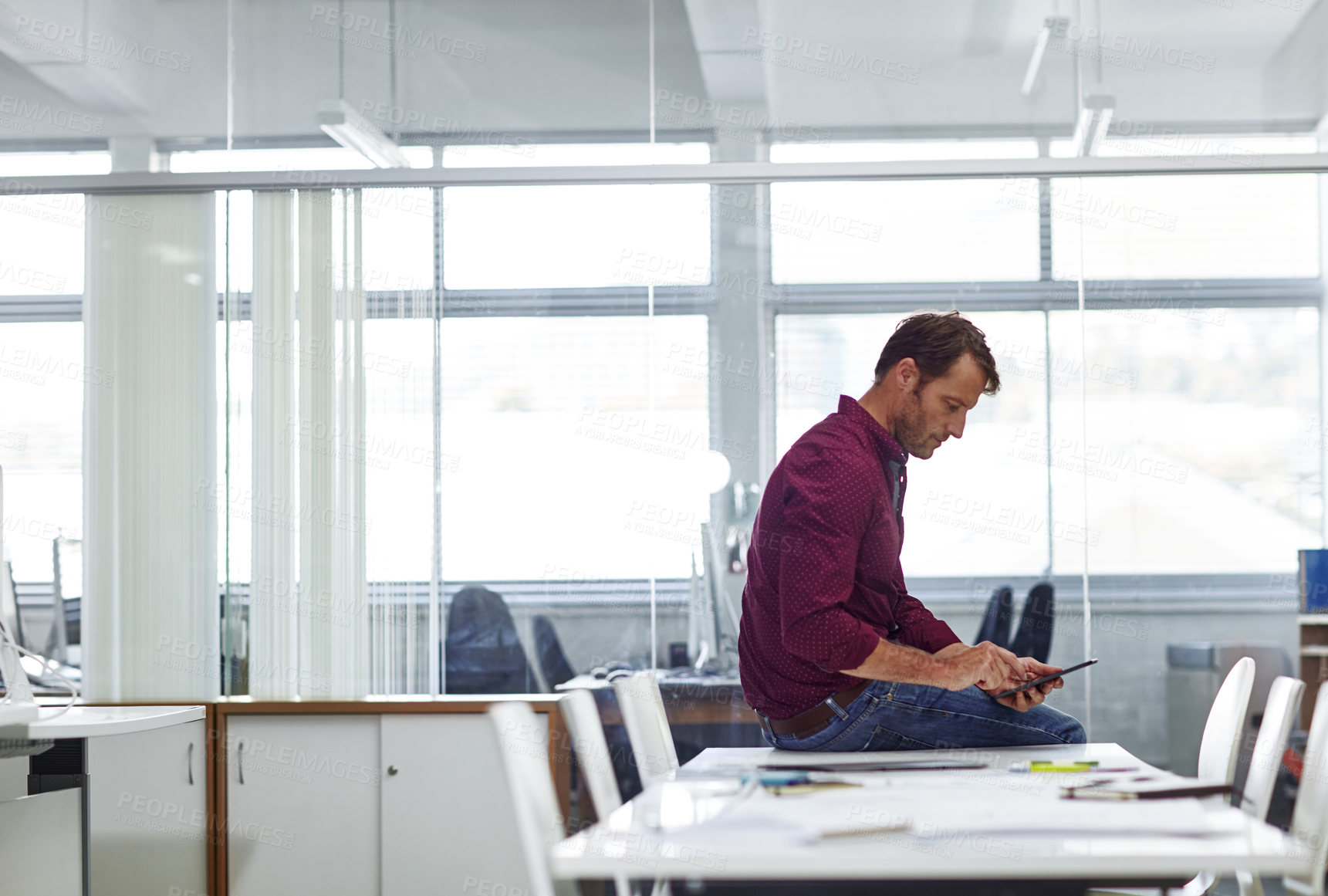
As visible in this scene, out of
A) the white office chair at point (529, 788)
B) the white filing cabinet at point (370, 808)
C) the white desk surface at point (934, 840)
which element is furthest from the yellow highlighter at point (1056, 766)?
the white filing cabinet at point (370, 808)

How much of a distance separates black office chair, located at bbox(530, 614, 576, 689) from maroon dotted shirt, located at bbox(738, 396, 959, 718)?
1864mm

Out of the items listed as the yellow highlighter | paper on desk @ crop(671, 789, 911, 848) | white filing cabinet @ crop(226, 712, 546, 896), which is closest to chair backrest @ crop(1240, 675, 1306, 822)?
the yellow highlighter

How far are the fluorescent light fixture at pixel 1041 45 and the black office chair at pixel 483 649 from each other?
2580mm

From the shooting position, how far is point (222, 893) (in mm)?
3992

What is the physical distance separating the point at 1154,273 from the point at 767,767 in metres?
2.97

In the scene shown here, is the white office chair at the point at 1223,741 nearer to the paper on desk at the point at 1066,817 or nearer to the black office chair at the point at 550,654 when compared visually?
the paper on desk at the point at 1066,817

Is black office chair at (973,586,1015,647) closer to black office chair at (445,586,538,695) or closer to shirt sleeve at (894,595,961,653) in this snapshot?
black office chair at (445,586,538,695)

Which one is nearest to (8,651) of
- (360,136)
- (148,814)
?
(148,814)

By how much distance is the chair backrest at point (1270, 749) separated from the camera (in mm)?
1984

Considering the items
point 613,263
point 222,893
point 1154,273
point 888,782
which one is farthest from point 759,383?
point 888,782

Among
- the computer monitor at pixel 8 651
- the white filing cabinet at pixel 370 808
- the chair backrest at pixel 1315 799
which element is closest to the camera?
the chair backrest at pixel 1315 799

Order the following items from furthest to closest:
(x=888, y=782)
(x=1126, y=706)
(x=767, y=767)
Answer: (x=1126, y=706) → (x=767, y=767) → (x=888, y=782)

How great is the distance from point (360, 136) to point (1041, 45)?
244 cm

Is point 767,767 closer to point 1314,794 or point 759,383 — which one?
point 1314,794
